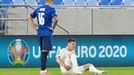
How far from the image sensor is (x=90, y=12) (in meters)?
21.9

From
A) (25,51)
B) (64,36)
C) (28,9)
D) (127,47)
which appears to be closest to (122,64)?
(127,47)

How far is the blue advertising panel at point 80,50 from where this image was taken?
1812 cm

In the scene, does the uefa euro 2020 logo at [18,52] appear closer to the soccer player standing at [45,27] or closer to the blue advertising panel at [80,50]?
the blue advertising panel at [80,50]

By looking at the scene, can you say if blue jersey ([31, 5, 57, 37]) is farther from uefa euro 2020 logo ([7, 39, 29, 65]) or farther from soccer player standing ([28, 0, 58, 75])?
uefa euro 2020 logo ([7, 39, 29, 65])

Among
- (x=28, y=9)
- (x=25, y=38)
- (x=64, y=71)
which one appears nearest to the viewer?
(x=64, y=71)

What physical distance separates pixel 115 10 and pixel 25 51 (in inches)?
220

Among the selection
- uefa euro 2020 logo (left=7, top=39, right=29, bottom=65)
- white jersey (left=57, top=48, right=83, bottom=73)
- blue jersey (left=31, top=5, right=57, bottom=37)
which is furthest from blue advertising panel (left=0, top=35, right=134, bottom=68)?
blue jersey (left=31, top=5, right=57, bottom=37)

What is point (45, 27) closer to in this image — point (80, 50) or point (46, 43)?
point (46, 43)

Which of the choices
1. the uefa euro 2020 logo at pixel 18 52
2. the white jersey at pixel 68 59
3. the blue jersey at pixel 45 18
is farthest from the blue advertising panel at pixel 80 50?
the blue jersey at pixel 45 18

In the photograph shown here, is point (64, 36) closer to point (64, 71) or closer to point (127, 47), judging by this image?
point (127, 47)

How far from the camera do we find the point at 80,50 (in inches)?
726

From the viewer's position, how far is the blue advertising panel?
1812cm

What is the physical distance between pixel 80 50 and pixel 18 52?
2.29 m

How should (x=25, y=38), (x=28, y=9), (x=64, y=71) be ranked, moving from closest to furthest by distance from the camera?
(x=64, y=71) → (x=25, y=38) → (x=28, y=9)
